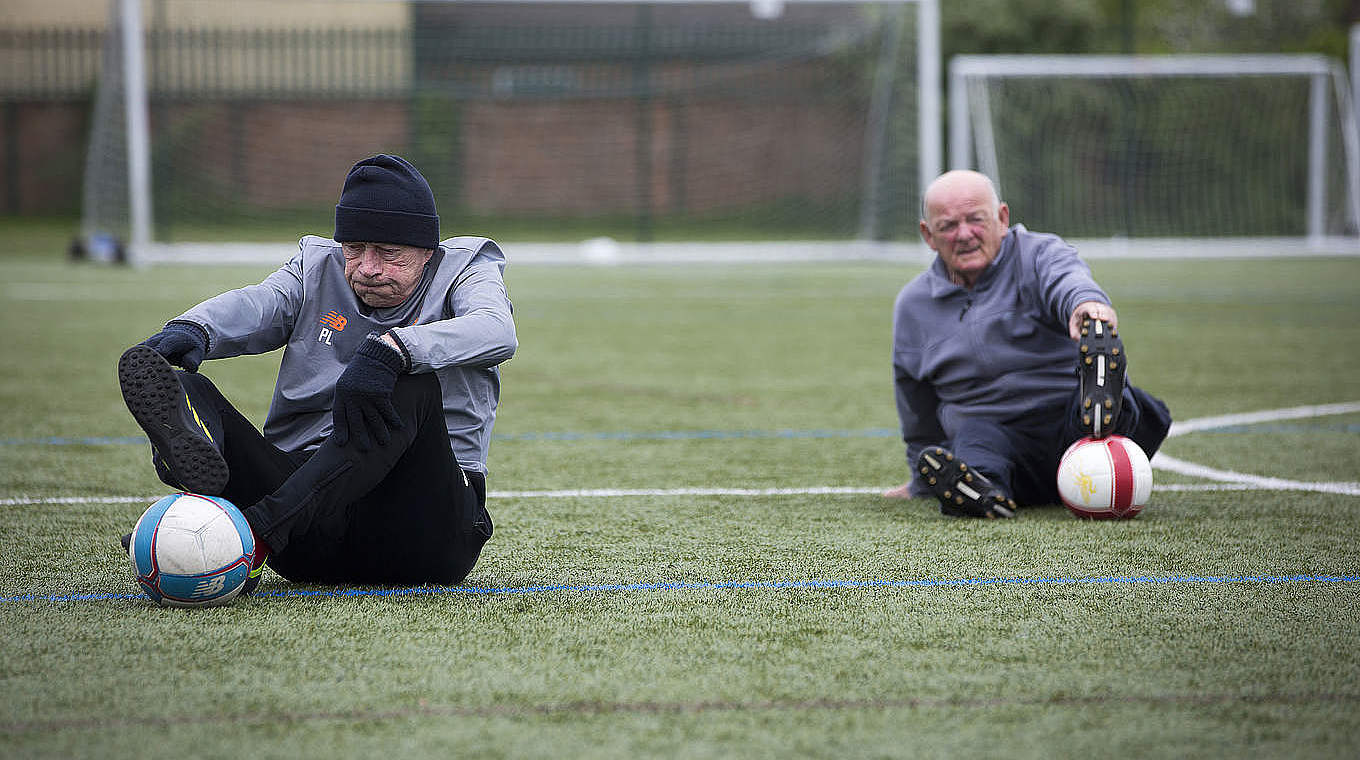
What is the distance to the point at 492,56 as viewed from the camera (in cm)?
2911

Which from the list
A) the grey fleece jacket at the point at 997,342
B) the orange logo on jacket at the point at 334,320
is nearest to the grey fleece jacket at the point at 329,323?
the orange logo on jacket at the point at 334,320

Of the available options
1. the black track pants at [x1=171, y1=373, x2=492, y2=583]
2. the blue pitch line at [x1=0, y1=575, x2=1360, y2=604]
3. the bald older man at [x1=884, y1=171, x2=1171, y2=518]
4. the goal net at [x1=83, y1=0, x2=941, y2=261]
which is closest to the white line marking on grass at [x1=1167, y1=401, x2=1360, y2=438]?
the bald older man at [x1=884, y1=171, x2=1171, y2=518]

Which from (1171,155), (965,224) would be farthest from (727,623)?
(1171,155)

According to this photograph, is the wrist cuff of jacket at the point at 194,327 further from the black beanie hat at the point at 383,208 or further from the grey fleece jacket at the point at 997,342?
the grey fleece jacket at the point at 997,342

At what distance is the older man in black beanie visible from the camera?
3.55 meters

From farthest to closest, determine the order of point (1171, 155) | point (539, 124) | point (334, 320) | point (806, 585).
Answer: point (539, 124) < point (1171, 155) < point (806, 585) < point (334, 320)

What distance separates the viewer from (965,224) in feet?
17.6

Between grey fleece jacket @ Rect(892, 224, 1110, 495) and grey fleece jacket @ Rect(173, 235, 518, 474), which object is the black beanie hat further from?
grey fleece jacket @ Rect(892, 224, 1110, 495)

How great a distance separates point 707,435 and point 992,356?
2.16 m

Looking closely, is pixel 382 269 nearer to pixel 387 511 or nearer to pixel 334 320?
pixel 334 320

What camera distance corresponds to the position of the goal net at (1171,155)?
85.8 ft

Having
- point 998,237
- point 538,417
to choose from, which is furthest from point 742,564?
point 538,417

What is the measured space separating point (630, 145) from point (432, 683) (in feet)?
85.8

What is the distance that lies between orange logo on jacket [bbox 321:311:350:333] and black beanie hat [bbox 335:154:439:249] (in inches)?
8.6
